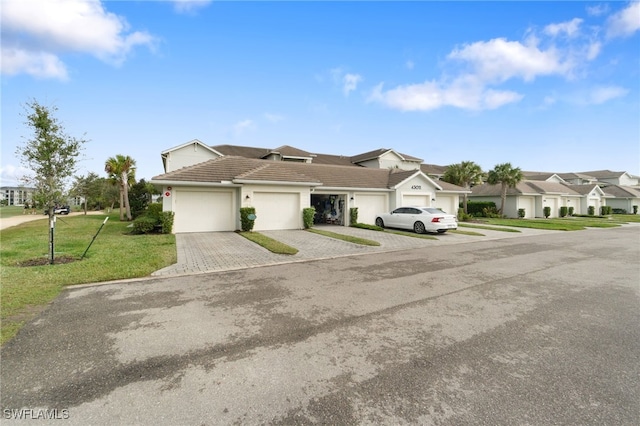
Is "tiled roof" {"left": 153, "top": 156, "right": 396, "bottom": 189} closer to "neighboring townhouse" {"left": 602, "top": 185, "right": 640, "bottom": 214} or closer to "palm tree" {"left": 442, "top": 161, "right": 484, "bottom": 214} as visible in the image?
"palm tree" {"left": 442, "top": 161, "right": 484, "bottom": 214}

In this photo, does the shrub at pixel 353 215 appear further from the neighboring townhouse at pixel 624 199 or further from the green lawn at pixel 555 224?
the neighboring townhouse at pixel 624 199

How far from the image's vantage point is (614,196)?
43.0 m

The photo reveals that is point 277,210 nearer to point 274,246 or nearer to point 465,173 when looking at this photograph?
point 274,246

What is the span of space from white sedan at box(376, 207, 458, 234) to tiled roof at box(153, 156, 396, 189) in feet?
12.1

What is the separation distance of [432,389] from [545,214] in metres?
40.2

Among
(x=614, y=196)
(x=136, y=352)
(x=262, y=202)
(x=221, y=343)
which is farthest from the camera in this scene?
(x=614, y=196)

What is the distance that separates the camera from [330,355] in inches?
131

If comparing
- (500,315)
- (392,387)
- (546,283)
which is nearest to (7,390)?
(392,387)

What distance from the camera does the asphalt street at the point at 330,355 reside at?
2.43 m

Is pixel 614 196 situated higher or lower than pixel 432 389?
higher

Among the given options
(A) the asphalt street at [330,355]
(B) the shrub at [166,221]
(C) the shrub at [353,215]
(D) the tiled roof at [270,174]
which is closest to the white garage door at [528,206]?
(D) the tiled roof at [270,174]

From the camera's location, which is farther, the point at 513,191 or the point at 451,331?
the point at 513,191

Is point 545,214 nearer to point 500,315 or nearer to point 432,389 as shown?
point 500,315

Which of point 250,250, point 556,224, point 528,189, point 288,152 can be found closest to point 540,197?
point 528,189
